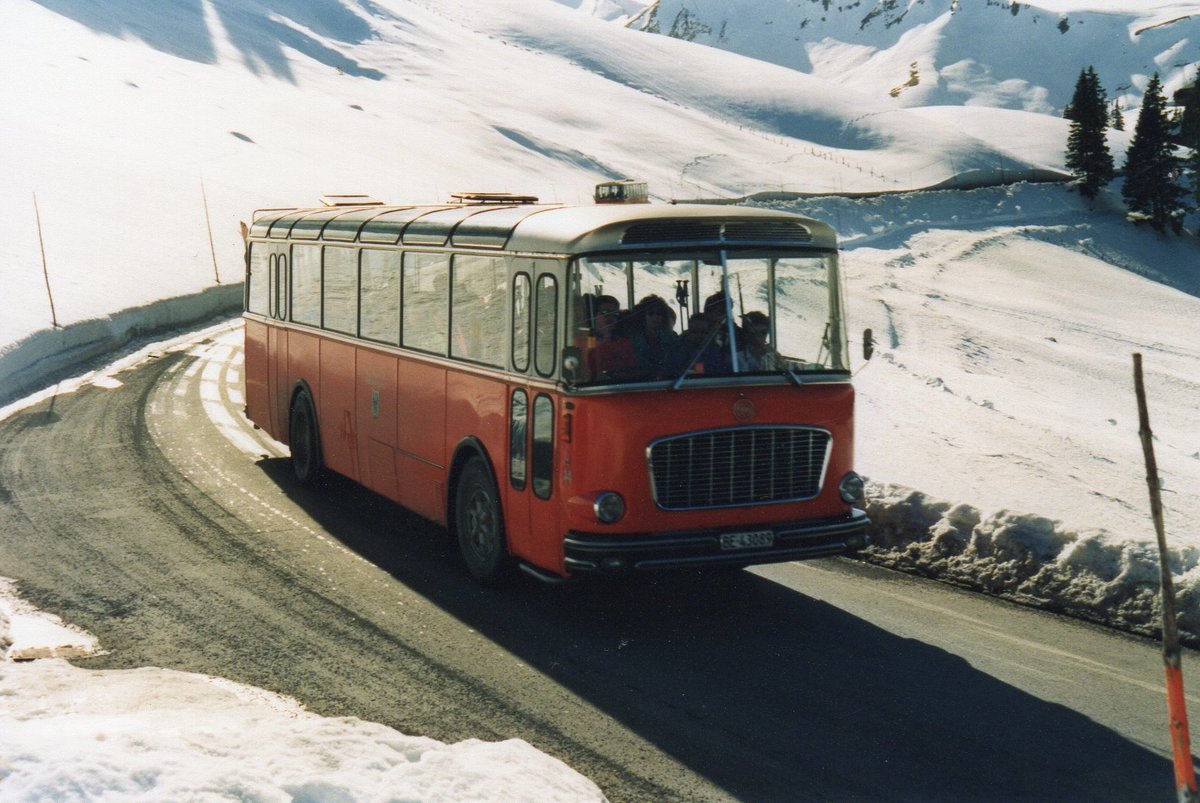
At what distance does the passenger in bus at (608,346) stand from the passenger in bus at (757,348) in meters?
0.80

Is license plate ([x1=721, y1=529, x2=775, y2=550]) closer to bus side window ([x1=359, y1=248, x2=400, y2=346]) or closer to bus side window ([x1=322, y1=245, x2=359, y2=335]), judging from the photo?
bus side window ([x1=359, y1=248, x2=400, y2=346])

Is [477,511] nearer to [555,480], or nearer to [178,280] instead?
[555,480]

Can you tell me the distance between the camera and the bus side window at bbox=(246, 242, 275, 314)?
15.6 meters

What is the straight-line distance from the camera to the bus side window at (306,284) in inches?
546

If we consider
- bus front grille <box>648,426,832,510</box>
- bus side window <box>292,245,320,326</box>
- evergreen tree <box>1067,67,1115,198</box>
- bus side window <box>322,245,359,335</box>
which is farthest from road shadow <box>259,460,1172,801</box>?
evergreen tree <box>1067,67,1115,198</box>

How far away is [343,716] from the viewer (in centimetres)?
741

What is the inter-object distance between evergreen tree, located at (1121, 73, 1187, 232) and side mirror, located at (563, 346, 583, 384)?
301ft

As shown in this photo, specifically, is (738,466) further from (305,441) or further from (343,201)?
(343,201)

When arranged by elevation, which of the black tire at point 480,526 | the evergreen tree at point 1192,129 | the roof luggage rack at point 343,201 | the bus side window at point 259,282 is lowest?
the black tire at point 480,526

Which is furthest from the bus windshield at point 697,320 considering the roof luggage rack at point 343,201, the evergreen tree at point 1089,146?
the evergreen tree at point 1089,146

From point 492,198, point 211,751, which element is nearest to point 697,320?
point 492,198

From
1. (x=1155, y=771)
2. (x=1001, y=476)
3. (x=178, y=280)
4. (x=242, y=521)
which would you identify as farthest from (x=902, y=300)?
(x=1155, y=771)

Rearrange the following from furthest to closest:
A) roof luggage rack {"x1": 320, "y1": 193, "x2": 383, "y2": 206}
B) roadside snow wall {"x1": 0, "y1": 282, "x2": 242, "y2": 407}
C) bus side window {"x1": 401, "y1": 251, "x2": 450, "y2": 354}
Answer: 1. roadside snow wall {"x1": 0, "y1": 282, "x2": 242, "y2": 407}
2. roof luggage rack {"x1": 320, "y1": 193, "x2": 383, "y2": 206}
3. bus side window {"x1": 401, "y1": 251, "x2": 450, "y2": 354}

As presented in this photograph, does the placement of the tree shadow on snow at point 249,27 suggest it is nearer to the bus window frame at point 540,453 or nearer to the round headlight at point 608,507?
the bus window frame at point 540,453
